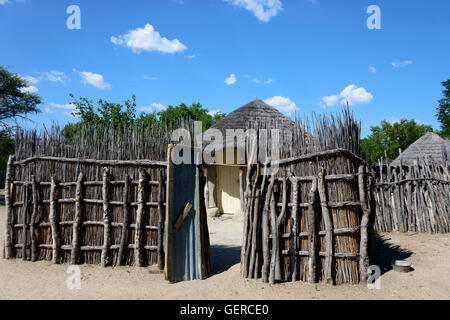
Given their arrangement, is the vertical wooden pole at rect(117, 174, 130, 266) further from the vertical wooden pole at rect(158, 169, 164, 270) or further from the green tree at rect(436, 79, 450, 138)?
the green tree at rect(436, 79, 450, 138)

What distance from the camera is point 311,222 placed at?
4.68 metres

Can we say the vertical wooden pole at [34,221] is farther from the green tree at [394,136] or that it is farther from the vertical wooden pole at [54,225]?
the green tree at [394,136]

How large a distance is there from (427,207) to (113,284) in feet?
27.2

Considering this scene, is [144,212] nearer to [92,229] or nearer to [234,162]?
[92,229]

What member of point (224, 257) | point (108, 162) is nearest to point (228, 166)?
point (224, 257)

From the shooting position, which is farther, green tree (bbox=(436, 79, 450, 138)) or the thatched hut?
green tree (bbox=(436, 79, 450, 138))

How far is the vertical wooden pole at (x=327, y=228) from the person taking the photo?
459cm

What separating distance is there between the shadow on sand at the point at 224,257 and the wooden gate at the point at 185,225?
0.43 m

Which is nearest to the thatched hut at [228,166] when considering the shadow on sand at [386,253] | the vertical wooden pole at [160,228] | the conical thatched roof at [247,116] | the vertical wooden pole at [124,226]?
the conical thatched roof at [247,116]

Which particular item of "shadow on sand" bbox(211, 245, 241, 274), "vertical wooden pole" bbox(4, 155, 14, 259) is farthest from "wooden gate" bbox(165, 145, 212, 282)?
"vertical wooden pole" bbox(4, 155, 14, 259)

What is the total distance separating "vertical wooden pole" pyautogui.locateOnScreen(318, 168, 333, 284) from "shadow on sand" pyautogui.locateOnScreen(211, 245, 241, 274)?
1.90 m

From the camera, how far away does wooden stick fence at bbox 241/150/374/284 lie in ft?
15.2

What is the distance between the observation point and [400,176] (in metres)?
8.46

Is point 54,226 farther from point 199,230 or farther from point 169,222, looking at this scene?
point 199,230
